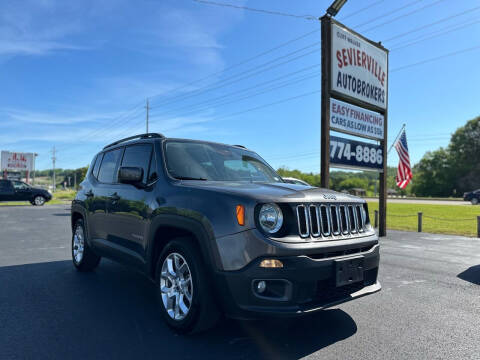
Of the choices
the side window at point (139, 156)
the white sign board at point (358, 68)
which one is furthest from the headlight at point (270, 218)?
the white sign board at point (358, 68)

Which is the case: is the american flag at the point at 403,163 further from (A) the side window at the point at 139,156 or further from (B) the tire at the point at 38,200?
(B) the tire at the point at 38,200

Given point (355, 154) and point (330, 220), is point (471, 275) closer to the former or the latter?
point (330, 220)

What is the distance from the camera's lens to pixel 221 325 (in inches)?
143

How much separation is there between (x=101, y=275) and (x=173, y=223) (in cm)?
285

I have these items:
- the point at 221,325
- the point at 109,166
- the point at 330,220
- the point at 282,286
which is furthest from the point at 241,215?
the point at 109,166

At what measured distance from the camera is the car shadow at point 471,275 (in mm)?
5678

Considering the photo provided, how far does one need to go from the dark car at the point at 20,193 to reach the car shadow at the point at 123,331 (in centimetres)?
2471

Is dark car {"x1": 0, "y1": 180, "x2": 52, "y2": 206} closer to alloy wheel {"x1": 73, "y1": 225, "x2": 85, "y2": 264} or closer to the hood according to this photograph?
alloy wheel {"x1": 73, "y1": 225, "x2": 85, "y2": 264}

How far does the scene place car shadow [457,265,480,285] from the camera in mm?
5678

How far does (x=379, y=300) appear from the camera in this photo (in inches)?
178

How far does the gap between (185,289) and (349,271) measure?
147 centimetres

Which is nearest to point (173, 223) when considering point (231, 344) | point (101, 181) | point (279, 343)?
point (231, 344)

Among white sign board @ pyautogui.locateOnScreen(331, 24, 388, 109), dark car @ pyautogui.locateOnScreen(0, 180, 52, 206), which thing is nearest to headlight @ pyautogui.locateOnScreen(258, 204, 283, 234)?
white sign board @ pyautogui.locateOnScreen(331, 24, 388, 109)

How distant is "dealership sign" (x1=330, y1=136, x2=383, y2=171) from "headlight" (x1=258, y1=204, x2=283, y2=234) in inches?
272
